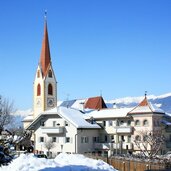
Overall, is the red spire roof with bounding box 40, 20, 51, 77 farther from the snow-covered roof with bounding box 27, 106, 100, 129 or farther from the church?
the snow-covered roof with bounding box 27, 106, 100, 129

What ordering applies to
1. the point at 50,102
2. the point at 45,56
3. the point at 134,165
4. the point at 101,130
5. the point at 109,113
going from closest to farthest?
the point at 134,165
the point at 101,130
the point at 109,113
the point at 50,102
the point at 45,56

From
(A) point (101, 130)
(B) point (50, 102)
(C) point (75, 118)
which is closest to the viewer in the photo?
(C) point (75, 118)

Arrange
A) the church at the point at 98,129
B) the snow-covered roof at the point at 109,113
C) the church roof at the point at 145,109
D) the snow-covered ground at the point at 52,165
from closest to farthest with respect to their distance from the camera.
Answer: the snow-covered ground at the point at 52,165 < the church roof at the point at 145,109 < the church at the point at 98,129 < the snow-covered roof at the point at 109,113

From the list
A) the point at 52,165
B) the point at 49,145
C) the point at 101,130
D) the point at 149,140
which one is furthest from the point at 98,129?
the point at 52,165

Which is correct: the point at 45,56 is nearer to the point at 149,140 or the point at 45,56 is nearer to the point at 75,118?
the point at 75,118

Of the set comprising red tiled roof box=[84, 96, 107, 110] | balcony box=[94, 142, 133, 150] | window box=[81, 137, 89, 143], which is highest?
red tiled roof box=[84, 96, 107, 110]

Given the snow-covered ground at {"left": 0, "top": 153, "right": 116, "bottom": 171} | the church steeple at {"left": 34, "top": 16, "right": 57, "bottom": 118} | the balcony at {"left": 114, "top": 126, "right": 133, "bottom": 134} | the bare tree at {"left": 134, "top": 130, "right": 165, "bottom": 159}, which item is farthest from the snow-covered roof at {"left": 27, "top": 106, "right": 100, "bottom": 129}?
the church steeple at {"left": 34, "top": 16, "right": 57, "bottom": 118}

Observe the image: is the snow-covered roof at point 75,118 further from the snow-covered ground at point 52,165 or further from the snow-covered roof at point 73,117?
the snow-covered ground at point 52,165

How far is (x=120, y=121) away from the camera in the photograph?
6131 centimetres

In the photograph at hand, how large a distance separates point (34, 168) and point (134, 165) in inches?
341

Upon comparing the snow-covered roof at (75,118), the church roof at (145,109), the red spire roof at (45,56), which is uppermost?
the red spire roof at (45,56)

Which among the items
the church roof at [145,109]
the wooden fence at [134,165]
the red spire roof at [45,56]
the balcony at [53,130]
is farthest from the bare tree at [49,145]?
the red spire roof at [45,56]

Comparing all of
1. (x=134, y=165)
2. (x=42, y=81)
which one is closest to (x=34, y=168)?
(x=134, y=165)

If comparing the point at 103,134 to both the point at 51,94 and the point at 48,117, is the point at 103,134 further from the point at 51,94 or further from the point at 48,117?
the point at 51,94
